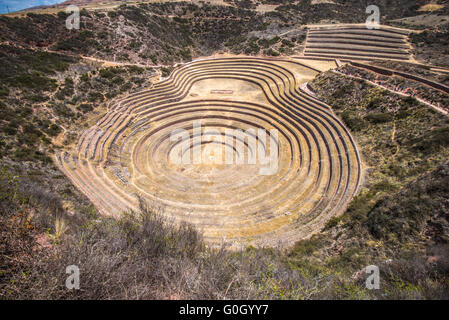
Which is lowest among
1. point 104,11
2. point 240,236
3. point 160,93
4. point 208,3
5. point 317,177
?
point 240,236

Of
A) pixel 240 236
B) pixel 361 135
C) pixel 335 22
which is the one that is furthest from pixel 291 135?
pixel 335 22

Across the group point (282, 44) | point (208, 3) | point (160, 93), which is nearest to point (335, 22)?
point (282, 44)

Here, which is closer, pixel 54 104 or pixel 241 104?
pixel 54 104

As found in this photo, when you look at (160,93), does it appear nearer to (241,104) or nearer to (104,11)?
(241,104)

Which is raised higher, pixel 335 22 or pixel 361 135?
pixel 335 22
